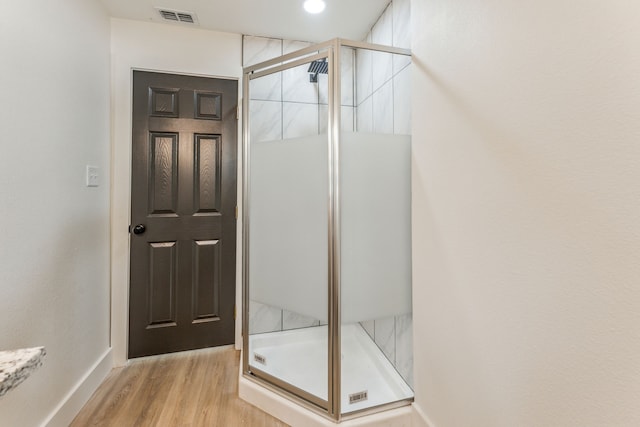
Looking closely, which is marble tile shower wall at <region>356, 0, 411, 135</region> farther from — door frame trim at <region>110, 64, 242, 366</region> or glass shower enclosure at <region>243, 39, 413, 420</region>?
door frame trim at <region>110, 64, 242, 366</region>

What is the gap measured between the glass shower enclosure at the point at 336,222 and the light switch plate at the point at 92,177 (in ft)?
3.13

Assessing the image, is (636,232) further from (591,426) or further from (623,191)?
(591,426)

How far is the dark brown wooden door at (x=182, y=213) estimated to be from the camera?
2166 millimetres

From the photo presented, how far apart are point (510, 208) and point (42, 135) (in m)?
1.95

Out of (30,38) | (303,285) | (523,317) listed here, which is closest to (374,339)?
(303,285)

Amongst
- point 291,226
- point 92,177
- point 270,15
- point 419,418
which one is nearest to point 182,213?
point 92,177

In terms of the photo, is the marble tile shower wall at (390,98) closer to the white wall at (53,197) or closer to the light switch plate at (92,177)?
the white wall at (53,197)

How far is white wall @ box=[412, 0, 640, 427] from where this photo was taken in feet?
2.14

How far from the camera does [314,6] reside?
6.34ft

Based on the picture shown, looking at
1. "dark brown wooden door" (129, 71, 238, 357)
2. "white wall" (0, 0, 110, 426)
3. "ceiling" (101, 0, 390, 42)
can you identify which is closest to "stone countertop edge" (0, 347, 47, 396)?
"white wall" (0, 0, 110, 426)

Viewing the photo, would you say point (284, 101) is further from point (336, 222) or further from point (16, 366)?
point (16, 366)

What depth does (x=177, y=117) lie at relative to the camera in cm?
222

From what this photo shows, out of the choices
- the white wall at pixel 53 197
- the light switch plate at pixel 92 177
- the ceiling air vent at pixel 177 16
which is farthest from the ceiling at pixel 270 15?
the light switch plate at pixel 92 177

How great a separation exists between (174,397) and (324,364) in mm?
897
